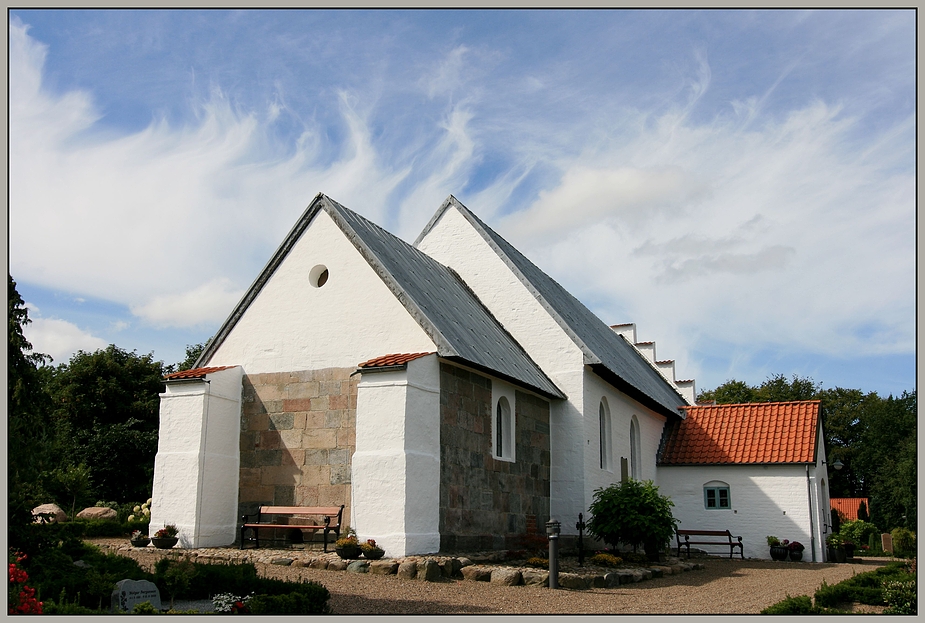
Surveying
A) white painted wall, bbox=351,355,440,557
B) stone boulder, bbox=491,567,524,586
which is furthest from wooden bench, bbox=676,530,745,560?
stone boulder, bbox=491,567,524,586

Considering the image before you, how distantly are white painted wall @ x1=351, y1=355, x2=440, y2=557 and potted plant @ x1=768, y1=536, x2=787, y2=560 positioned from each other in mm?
10374

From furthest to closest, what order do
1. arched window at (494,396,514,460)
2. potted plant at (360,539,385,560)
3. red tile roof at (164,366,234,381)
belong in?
arched window at (494,396,514,460)
red tile roof at (164,366,234,381)
potted plant at (360,539,385,560)

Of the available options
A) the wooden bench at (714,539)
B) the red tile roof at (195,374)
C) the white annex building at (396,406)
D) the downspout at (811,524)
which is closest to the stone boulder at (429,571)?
the white annex building at (396,406)

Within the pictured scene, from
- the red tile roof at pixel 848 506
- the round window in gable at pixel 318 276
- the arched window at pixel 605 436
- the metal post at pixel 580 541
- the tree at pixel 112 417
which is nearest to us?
the metal post at pixel 580 541

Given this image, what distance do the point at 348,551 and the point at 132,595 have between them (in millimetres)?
4608

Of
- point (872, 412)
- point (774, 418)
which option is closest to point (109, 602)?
point (774, 418)

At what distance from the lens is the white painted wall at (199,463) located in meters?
14.1

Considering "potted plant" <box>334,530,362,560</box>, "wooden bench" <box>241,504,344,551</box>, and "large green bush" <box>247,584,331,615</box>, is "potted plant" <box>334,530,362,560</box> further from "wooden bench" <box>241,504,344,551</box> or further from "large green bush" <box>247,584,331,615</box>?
"large green bush" <box>247,584,331,615</box>

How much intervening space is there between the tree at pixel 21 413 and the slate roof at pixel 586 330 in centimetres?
1074

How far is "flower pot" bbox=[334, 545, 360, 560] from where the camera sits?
484 inches

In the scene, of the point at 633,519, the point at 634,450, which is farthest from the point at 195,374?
the point at 634,450

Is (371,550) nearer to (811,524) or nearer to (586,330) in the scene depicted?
(586,330)

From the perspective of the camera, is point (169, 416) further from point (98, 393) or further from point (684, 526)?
point (98, 393)

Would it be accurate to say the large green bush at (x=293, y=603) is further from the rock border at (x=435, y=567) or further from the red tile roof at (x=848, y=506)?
the red tile roof at (x=848, y=506)
